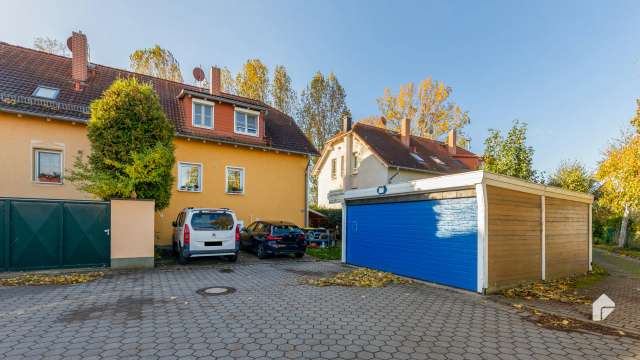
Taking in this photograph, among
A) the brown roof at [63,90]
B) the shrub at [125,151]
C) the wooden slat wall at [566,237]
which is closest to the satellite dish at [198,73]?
the brown roof at [63,90]

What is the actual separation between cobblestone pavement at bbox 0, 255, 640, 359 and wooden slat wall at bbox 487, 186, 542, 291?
118 centimetres

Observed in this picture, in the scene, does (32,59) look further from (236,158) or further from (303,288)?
(303,288)

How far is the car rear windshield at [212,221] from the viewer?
1098 centimetres

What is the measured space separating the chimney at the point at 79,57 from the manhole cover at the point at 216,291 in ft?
44.2

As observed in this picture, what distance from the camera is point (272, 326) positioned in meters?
5.23

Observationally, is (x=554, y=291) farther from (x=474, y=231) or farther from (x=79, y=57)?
(x=79, y=57)

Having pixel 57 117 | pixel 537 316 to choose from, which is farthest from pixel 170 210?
pixel 537 316

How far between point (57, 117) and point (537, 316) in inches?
656

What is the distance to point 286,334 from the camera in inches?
193

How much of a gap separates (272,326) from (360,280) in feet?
14.4

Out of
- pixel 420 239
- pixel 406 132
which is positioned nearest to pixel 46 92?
pixel 420 239

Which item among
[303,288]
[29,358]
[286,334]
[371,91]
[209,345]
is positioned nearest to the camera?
[29,358]

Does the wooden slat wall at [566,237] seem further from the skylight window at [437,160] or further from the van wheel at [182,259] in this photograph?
the skylight window at [437,160]

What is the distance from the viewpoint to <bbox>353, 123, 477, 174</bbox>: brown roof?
23.2 m
